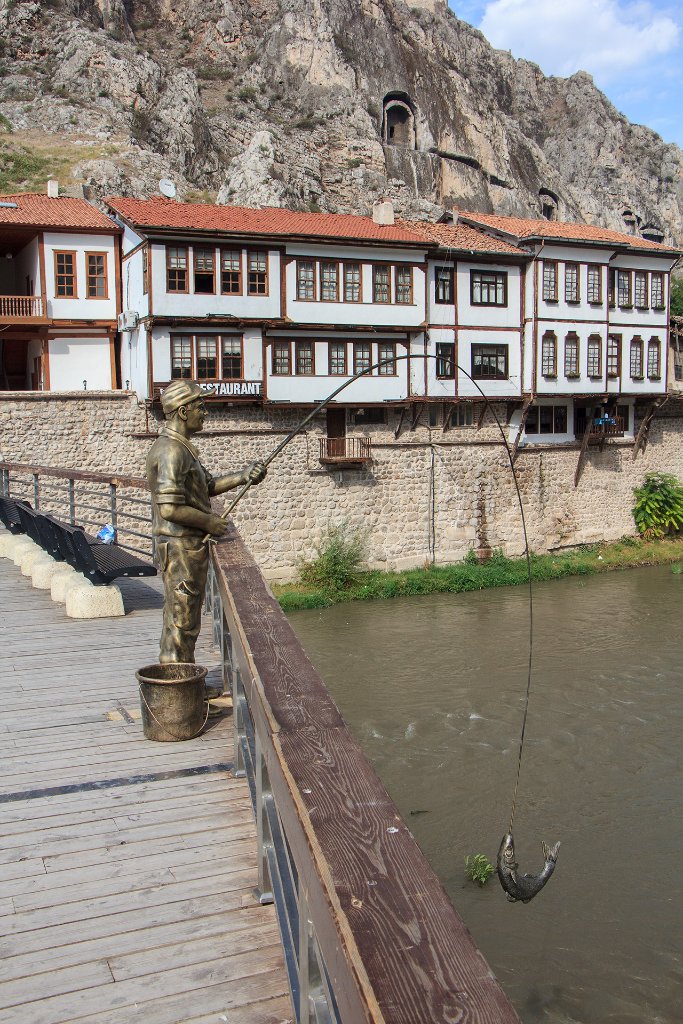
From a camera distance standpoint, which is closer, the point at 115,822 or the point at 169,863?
the point at 169,863

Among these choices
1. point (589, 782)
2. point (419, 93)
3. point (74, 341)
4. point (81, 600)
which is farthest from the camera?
point (419, 93)

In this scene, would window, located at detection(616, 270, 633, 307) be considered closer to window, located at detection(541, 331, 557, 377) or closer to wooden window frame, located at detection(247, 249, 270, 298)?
window, located at detection(541, 331, 557, 377)

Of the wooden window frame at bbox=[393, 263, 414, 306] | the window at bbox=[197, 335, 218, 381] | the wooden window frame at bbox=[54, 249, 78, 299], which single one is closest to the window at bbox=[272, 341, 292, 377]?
the window at bbox=[197, 335, 218, 381]

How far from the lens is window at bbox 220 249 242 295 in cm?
2495

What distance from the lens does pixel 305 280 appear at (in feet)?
85.4

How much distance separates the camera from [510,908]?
1029 centimetres

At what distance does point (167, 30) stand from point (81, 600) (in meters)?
68.2

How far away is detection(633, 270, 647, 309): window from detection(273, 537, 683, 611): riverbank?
879 cm

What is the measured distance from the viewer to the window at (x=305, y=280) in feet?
85.2

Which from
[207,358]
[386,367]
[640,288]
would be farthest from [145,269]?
[640,288]

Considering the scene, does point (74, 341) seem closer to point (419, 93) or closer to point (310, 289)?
point (310, 289)

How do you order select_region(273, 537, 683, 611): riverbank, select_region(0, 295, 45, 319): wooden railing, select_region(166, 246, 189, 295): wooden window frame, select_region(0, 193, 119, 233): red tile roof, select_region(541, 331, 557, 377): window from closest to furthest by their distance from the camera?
select_region(166, 246, 189, 295): wooden window frame
select_region(273, 537, 683, 611): riverbank
select_region(0, 295, 45, 319): wooden railing
select_region(0, 193, 119, 233): red tile roof
select_region(541, 331, 557, 377): window

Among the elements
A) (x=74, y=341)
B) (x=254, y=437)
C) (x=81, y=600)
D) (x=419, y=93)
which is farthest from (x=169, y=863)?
(x=419, y=93)

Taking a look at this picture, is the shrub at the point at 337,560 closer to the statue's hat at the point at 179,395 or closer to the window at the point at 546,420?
the window at the point at 546,420
